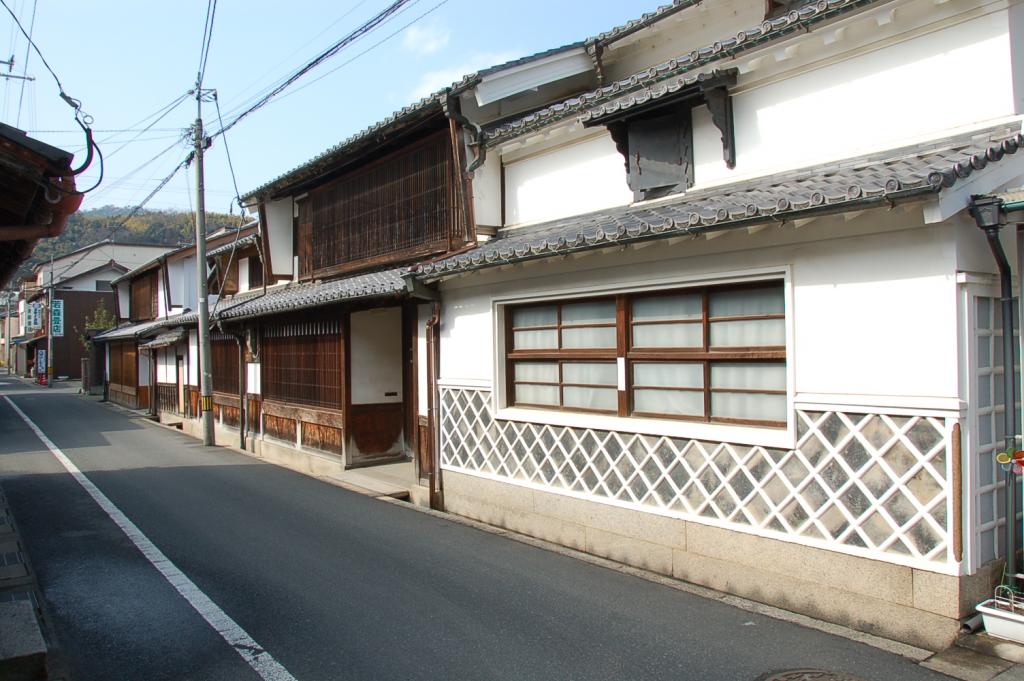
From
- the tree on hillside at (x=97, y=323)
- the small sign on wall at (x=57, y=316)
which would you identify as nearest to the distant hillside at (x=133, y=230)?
the tree on hillside at (x=97, y=323)

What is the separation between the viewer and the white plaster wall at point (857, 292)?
5258 mm

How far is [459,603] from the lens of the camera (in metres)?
6.57

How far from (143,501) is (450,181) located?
727 cm

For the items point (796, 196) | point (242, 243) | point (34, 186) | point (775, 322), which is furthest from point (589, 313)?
point (242, 243)

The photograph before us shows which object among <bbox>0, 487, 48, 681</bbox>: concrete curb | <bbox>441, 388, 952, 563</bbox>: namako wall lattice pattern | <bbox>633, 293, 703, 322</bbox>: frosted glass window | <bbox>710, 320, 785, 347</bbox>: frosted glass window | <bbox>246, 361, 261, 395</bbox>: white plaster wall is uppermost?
<bbox>633, 293, 703, 322</bbox>: frosted glass window

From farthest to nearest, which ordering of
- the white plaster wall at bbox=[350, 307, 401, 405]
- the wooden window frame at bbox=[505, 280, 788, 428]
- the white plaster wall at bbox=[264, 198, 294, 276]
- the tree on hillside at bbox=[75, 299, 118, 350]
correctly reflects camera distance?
1. the tree on hillside at bbox=[75, 299, 118, 350]
2. the white plaster wall at bbox=[264, 198, 294, 276]
3. the white plaster wall at bbox=[350, 307, 401, 405]
4. the wooden window frame at bbox=[505, 280, 788, 428]

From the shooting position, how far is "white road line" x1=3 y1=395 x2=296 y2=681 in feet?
17.2

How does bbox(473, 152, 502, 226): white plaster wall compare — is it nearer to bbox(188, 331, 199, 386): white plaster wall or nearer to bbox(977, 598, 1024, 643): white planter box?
bbox(977, 598, 1024, 643): white planter box

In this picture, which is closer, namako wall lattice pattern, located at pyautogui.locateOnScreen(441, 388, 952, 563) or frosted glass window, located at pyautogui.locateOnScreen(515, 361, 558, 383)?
namako wall lattice pattern, located at pyautogui.locateOnScreen(441, 388, 952, 563)

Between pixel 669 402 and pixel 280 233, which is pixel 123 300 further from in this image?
pixel 669 402

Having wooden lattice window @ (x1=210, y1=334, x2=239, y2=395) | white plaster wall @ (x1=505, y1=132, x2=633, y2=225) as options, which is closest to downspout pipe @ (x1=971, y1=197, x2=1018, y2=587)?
white plaster wall @ (x1=505, y1=132, x2=633, y2=225)

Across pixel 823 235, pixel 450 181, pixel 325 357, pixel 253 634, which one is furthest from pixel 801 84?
pixel 325 357

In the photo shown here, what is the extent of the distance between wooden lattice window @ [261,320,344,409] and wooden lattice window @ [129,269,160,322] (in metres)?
17.4

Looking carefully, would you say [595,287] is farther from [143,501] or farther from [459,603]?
[143,501]
